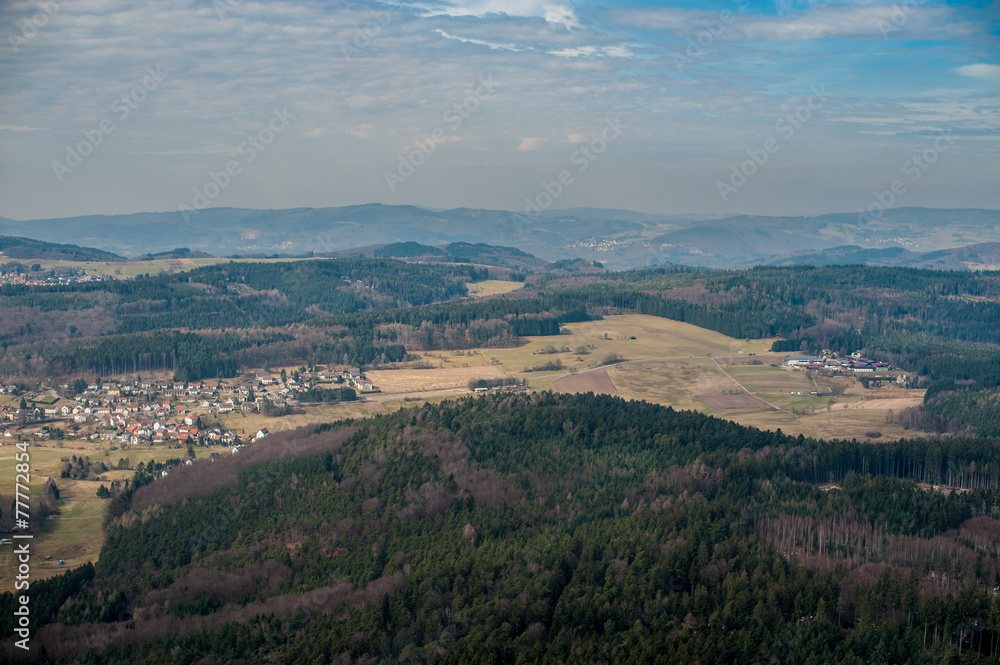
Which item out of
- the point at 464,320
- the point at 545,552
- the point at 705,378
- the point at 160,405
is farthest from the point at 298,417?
the point at 464,320

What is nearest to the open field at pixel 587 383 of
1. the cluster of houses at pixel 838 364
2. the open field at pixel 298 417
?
the open field at pixel 298 417

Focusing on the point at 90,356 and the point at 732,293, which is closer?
the point at 90,356

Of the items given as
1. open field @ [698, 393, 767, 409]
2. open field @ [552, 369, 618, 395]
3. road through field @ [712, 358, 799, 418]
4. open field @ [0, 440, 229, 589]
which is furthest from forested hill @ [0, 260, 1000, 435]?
open field @ [0, 440, 229, 589]

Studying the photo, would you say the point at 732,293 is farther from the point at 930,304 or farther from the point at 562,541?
the point at 562,541

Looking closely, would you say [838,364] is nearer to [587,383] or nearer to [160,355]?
[587,383]

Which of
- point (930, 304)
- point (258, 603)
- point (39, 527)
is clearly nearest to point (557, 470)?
point (258, 603)

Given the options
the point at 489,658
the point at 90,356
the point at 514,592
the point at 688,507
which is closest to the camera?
the point at 489,658

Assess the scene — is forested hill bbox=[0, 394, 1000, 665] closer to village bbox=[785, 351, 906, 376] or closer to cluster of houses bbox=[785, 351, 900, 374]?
village bbox=[785, 351, 906, 376]
